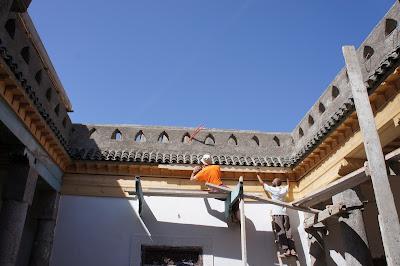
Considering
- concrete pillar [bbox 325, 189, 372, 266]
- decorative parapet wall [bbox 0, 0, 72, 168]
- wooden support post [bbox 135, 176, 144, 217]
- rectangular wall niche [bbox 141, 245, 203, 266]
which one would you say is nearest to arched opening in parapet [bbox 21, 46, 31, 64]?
decorative parapet wall [bbox 0, 0, 72, 168]

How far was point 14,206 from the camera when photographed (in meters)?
6.45

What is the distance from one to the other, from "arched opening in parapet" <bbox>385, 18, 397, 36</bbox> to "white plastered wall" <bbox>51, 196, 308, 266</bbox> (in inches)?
175

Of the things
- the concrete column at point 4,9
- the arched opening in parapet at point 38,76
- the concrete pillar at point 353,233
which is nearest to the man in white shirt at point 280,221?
the concrete pillar at point 353,233

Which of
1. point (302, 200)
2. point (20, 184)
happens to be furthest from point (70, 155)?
point (302, 200)

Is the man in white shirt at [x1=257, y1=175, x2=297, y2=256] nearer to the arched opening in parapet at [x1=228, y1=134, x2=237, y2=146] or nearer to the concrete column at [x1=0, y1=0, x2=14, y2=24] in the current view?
the arched opening in parapet at [x1=228, y1=134, x2=237, y2=146]

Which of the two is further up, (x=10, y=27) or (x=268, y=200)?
(x=10, y=27)

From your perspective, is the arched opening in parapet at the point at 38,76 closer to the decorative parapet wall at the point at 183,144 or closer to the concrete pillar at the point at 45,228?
the decorative parapet wall at the point at 183,144

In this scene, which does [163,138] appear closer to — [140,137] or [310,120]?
[140,137]

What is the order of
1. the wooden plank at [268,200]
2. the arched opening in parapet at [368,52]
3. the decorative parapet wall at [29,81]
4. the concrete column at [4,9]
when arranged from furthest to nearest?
the wooden plank at [268,200]
the arched opening in parapet at [368,52]
the decorative parapet wall at [29,81]
the concrete column at [4,9]

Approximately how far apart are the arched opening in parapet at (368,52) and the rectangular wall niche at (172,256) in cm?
503

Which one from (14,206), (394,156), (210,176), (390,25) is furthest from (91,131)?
(394,156)

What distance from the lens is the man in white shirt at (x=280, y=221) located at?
8078 mm

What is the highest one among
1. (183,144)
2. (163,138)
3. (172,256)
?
(163,138)

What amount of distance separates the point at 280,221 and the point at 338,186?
2.41 metres
